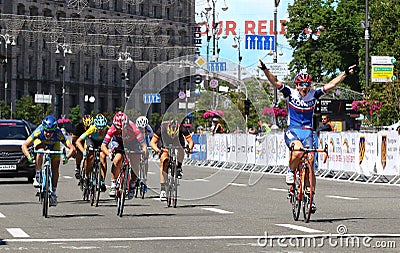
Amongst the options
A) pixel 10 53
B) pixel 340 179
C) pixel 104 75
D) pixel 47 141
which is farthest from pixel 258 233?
pixel 104 75

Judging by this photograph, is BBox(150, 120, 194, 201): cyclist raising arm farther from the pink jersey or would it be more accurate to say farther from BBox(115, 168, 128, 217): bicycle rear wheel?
BBox(115, 168, 128, 217): bicycle rear wheel

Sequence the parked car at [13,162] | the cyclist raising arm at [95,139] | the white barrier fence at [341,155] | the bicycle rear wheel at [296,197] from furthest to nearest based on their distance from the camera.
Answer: the white barrier fence at [341,155]
the parked car at [13,162]
the cyclist raising arm at [95,139]
the bicycle rear wheel at [296,197]

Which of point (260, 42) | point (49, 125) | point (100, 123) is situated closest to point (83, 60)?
point (260, 42)

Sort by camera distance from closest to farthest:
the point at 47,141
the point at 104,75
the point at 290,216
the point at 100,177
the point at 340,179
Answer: the point at 290,216 < the point at 47,141 < the point at 100,177 < the point at 340,179 < the point at 104,75

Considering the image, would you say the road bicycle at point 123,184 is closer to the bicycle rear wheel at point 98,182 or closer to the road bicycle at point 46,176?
the road bicycle at point 46,176

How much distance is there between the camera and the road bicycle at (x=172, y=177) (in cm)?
1963

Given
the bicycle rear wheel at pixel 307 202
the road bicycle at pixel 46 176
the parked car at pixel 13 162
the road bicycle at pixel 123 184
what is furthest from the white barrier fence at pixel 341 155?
the bicycle rear wheel at pixel 307 202

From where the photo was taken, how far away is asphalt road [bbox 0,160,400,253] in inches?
492

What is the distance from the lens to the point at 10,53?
116m

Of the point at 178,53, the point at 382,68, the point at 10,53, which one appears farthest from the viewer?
the point at 10,53

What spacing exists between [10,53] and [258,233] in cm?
10413

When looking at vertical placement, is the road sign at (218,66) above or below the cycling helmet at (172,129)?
above

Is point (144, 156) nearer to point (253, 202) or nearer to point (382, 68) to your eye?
point (253, 202)

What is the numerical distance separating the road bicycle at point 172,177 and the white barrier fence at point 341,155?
11159mm
